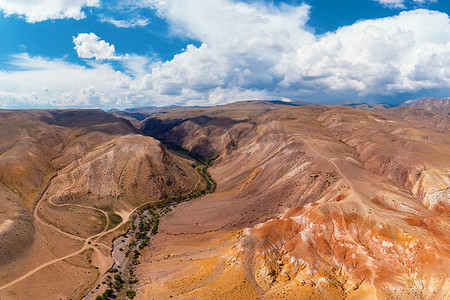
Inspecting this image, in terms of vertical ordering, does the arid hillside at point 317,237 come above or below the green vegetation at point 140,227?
above

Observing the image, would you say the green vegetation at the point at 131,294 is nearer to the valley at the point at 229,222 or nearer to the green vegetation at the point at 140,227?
the green vegetation at the point at 140,227

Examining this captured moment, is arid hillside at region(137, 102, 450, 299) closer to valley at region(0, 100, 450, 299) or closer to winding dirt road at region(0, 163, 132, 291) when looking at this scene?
valley at region(0, 100, 450, 299)

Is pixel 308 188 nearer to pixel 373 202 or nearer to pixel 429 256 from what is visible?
pixel 373 202

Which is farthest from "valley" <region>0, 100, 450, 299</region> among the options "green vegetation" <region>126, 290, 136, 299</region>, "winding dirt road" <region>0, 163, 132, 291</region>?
"winding dirt road" <region>0, 163, 132, 291</region>

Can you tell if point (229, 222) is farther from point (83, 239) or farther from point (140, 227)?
point (83, 239)

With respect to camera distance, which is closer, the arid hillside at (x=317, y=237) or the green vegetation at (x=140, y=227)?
the arid hillside at (x=317, y=237)

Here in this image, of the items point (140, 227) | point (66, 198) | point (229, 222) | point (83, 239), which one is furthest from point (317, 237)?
point (66, 198)

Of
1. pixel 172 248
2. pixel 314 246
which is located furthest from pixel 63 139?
pixel 314 246

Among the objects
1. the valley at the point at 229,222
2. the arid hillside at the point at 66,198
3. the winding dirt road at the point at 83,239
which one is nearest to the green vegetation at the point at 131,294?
the valley at the point at 229,222
